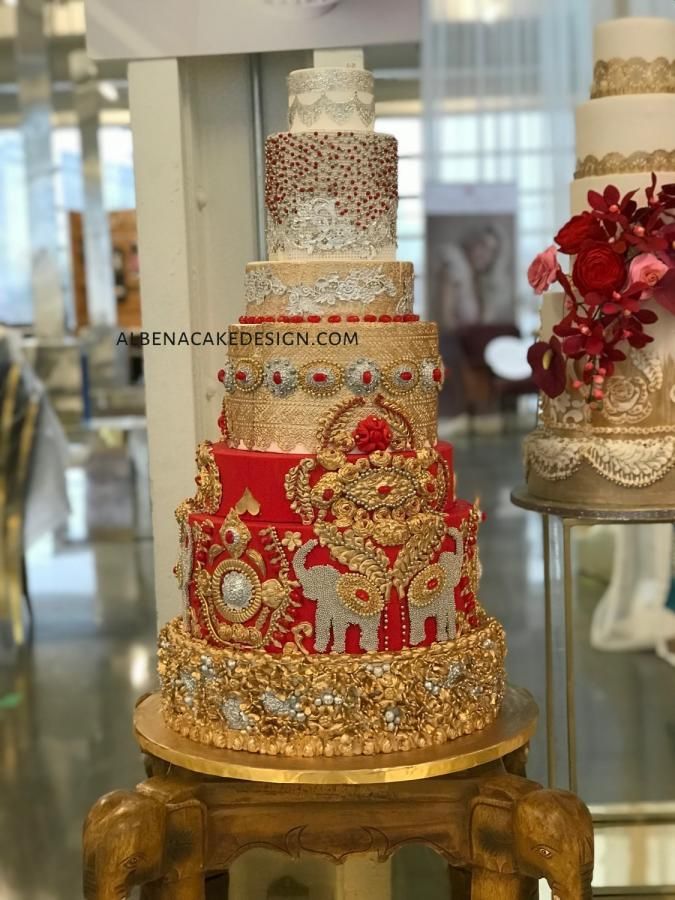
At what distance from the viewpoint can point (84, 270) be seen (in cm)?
572

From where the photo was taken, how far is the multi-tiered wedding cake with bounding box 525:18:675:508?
6.31 feet

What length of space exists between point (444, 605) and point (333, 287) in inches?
18.9

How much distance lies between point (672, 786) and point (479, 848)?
4.20ft

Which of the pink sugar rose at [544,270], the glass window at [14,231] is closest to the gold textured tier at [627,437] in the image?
the pink sugar rose at [544,270]

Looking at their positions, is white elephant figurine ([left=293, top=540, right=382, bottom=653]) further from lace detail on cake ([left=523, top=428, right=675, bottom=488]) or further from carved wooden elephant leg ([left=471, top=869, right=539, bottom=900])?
lace detail on cake ([left=523, top=428, right=675, bottom=488])

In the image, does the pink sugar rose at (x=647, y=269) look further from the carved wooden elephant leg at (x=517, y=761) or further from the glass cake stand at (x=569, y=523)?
the carved wooden elephant leg at (x=517, y=761)

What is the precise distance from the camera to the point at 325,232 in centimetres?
165

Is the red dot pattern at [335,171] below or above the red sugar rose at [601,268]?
above

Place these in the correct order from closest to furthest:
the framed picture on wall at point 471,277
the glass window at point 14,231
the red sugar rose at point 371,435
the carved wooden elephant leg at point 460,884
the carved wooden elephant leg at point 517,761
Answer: the red sugar rose at point 371,435 → the carved wooden elephant leg at point 517,761 → the carved wooden elephant leg at point 460,884 → the framed picture on wall at point 471,277 → the glass window at point 14,231

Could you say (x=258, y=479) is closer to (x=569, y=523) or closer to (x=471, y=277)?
(x=569, y=523)

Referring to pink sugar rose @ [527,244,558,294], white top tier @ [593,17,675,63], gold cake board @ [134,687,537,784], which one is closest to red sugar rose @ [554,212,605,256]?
pink sugar rose @ [527,244,558,294]

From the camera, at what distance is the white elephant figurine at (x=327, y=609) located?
1.57 meters

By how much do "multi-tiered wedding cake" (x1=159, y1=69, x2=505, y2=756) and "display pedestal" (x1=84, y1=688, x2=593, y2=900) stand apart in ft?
0.19

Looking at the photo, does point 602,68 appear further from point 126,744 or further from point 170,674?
point 126,744
